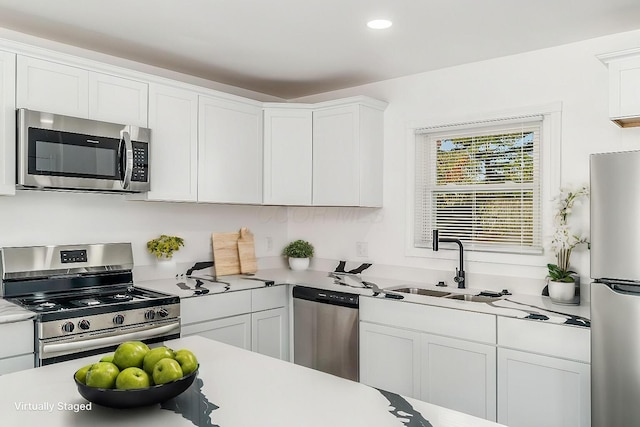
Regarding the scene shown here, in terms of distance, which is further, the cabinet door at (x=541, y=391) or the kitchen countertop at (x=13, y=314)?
the cabinet door at (x=541, y=391)

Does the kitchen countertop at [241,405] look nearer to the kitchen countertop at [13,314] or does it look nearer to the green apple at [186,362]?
the green apple at [186,362]

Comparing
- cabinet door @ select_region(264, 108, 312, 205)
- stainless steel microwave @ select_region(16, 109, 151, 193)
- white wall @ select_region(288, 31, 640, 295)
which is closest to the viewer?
stainless steel microwave @ select_region(16, 109, 151, 193)

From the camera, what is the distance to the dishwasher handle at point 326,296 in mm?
3408

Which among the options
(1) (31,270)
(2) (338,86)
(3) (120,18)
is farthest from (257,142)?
(1) (31,270)

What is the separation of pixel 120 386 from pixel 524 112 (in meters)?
2.93

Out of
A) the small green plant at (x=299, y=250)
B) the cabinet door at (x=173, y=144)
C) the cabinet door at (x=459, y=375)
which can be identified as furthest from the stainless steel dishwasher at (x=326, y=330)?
the cabinet door at (x=173, y=144)

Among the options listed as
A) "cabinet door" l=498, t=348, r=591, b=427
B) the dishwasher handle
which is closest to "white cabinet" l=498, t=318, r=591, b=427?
"cabinet door" l=498, t=348, r=591, b=427

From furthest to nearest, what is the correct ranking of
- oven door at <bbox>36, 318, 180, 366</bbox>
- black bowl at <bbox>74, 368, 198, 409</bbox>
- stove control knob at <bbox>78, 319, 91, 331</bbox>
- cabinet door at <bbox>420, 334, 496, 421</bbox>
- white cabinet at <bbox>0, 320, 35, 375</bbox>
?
cabinet door at <bbox>420, 334, 496, 421</bbox> → stove control knob at <bbox>78, 319, 91, 331</bbox> → oven door at <bbox>36, 318, 180, 366</bbox> → white cabinet at <bbox>0, 320, 35, 375</bbox> → black bowl at <bbox>74, 368, 198, 409</bbox>

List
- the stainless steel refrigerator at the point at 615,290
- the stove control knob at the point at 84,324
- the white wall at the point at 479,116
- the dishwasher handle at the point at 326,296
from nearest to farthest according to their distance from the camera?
the stainless steel refrigerator at the point at 615,290 < the stove control knob at the point at 84,324 < the white wall at the point at 479,116 < the dishwasher handle at the point at 326,296

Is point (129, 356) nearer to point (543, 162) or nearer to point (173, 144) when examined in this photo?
point (173, 144)

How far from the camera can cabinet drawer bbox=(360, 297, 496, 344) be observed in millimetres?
2801

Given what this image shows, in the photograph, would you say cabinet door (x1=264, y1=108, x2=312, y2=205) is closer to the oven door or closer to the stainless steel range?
the stainless steel range

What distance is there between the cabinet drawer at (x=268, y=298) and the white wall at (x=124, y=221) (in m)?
0.69

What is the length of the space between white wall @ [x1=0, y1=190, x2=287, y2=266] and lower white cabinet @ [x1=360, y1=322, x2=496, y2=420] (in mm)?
1501
